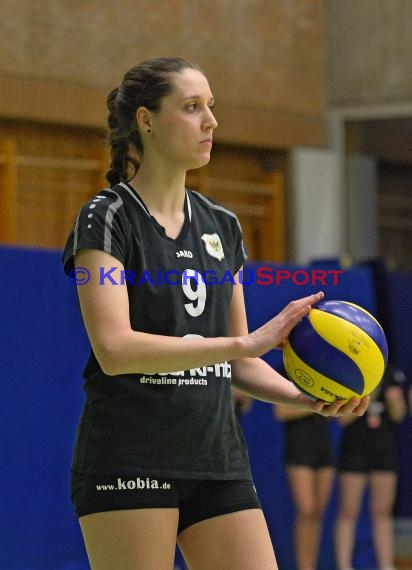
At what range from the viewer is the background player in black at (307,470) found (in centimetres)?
712

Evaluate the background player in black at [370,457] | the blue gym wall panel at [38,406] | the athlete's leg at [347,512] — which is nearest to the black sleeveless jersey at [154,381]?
the blue gym wall panel at [38,406]

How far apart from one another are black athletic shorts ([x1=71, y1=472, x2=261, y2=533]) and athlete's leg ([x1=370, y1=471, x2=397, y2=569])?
205 inches

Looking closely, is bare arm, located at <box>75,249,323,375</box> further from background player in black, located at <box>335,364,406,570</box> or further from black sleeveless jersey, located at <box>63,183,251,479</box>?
background player in black, located at <box>335,364,406,570</box>

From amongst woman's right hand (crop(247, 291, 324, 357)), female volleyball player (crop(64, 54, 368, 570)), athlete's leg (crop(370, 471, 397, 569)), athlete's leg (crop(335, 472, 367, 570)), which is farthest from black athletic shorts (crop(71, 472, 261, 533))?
athlete's leg (crop(370, 471, 397, 569))

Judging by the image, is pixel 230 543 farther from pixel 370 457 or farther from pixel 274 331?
pixel 370 457

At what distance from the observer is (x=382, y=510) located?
7.72 m

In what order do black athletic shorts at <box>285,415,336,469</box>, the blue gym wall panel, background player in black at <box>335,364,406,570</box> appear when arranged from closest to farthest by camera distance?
the blue gym wall panel → black athletic shorts at <box>285,415,336,469</box> → background player in black at <box>335,364,406,570</box>

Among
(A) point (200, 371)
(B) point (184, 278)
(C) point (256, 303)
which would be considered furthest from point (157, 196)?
(C) point (256, 303)

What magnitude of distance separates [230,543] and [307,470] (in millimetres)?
4718

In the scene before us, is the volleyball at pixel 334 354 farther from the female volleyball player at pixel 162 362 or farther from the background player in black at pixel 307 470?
the background player in black at pixel 307 470

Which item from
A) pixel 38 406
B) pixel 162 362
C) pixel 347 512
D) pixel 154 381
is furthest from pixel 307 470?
pixel 162 362

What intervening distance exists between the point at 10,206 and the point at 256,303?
222cm

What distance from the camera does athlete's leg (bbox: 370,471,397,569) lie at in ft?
25.1

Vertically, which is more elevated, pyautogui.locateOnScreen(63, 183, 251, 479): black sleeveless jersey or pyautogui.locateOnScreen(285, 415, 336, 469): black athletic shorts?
pyautogui.locateOnScreen(63, 183, 251, 479): black sleeveless jersey
